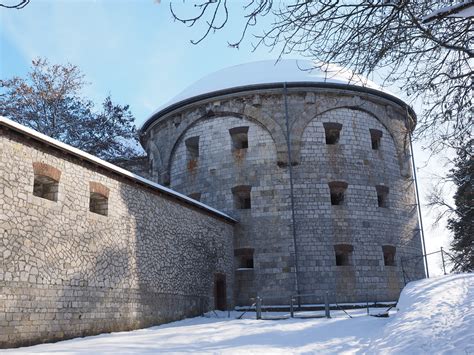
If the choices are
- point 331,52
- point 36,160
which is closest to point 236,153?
point 36,160

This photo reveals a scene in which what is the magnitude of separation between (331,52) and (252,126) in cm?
1273

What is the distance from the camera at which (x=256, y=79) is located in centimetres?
1862

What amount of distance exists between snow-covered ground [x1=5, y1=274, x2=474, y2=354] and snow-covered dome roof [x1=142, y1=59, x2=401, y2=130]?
369 inches

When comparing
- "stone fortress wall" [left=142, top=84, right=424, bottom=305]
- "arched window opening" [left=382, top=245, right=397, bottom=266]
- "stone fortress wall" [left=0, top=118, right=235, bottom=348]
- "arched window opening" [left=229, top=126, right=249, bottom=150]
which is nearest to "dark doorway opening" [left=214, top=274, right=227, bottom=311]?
"stone fortress wall" [left=142, top=84, right=424, bottom=305]

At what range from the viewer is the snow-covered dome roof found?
18.2 metres

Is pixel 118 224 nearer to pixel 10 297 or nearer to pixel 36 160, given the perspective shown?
pixel 36 160

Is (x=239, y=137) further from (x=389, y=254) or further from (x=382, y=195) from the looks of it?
(x=389, y=254)

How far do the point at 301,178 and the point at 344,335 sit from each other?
8830mm

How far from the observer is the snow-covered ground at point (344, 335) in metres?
6.65

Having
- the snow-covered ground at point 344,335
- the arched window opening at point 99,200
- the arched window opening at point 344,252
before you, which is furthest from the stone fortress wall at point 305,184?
the arched window opening at point 99,200

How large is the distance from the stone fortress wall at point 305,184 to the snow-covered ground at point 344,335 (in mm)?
5204

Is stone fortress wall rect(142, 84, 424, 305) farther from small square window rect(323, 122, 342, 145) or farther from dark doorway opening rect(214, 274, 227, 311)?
dark doorway opening rect(214, 274, 227, 311)

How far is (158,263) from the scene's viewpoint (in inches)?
498

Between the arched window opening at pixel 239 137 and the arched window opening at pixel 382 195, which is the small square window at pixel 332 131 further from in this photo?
the arched window opening at pixel 239 137
